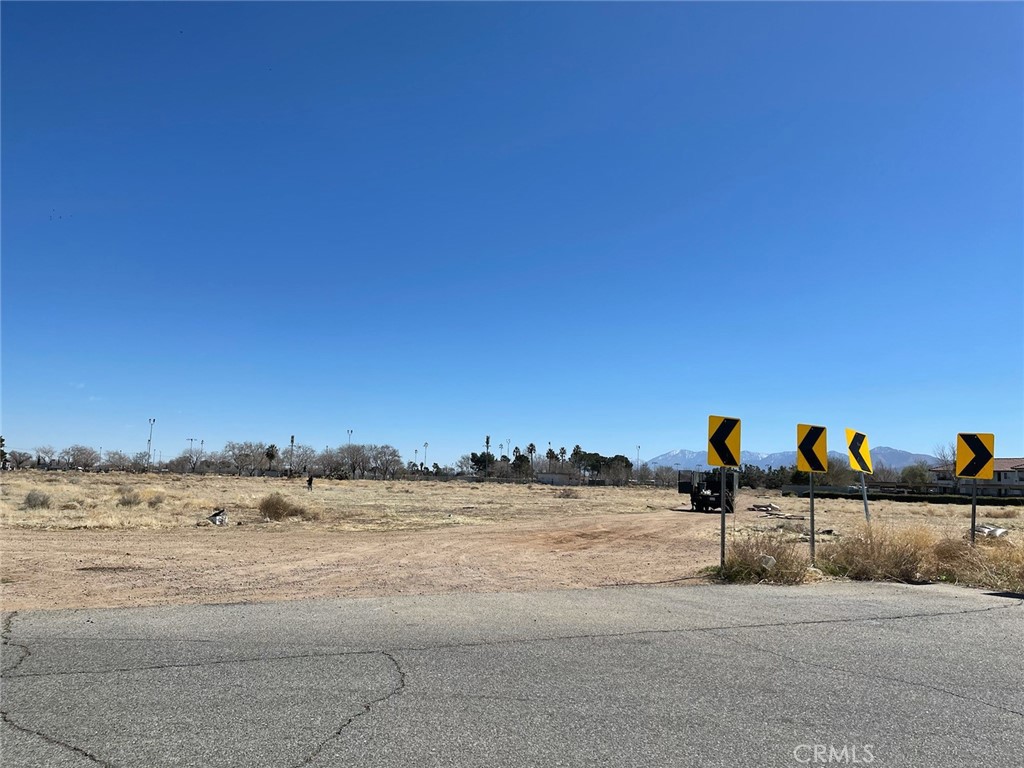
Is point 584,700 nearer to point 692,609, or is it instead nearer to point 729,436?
point 692,609

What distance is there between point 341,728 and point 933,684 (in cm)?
476

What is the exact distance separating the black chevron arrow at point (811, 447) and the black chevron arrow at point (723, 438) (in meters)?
1.72

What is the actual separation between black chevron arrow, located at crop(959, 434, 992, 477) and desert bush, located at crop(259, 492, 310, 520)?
82.4 feet

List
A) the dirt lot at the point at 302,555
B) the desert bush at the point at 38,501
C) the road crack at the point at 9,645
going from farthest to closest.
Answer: the desert bush at the point at 38,501, the dirt lot at the point at 302,555, the road crack at the point at 9,645

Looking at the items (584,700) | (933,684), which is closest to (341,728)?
(584,700)

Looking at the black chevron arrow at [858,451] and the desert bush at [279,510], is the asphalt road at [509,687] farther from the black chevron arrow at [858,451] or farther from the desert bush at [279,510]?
the desert bush at [279,510]

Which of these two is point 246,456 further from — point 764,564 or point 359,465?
point 764,564

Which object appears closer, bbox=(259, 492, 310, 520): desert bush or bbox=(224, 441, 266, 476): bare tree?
bbox=(259, 492, 310, 520): desert bush

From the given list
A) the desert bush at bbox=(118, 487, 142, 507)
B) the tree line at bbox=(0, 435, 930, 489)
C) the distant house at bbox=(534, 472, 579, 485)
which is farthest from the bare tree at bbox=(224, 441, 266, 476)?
the desert bush at bbox=(118, 487, 142, 507)

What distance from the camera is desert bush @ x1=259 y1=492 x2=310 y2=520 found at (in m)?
29.7

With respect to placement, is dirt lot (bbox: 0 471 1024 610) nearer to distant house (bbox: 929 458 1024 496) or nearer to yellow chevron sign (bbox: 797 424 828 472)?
yellow chevron sign (bbox: 797 424 828 472)

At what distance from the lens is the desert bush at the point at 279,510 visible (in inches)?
1168

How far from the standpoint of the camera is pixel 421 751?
4.08 m

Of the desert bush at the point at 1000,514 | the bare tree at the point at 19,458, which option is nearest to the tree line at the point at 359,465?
the bare tree at the point at 19,458
